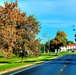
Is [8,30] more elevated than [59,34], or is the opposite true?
[59,34]

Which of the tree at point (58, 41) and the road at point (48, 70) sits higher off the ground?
the tree at point (58, 41)

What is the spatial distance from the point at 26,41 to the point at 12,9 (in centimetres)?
1766

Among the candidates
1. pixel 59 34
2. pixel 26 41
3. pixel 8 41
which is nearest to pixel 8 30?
pixel 8 41

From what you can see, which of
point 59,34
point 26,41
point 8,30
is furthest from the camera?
point 59,34

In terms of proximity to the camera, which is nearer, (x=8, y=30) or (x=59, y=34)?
(x=8, y=30)

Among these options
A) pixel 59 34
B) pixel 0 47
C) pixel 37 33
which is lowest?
pixel 0 47

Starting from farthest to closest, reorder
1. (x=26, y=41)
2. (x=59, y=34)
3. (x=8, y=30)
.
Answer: (x=59, y=34)
(x=26, y=41)
(x=8, y=30)

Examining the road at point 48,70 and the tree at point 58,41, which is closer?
the road at point 48,70

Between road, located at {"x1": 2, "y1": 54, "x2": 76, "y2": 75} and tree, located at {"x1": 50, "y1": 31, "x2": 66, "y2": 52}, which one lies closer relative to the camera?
road, located at {"x1": 2, "y1": 54, "x2": 76, "y2": 75}

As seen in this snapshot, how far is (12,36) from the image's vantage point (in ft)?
113

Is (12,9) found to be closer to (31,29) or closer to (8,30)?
(8,30)

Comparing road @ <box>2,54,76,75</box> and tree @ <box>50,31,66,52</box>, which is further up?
tree @ <box>50,31,66,52</box>

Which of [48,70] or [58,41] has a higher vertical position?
[58,41]

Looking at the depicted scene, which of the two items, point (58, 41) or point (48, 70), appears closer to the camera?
point (48, 70)
